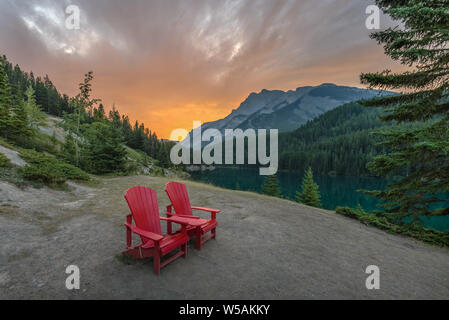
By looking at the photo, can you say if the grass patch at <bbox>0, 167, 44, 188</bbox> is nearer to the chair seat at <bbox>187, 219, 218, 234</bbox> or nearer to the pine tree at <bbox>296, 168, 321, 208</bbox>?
the chair seat at <bbox>187, 219, 218, 234</bbox>

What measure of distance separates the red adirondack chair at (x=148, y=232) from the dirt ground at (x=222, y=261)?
0.20 m

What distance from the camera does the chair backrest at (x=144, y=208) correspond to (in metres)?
3.30

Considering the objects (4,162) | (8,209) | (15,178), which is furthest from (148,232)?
(4,162)

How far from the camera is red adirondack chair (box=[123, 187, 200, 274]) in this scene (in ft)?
9.37

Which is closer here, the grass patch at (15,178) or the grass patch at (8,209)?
the grass patch at (8,209)

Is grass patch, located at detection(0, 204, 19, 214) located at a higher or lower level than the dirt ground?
higher

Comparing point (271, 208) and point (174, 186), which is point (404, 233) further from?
point (174, 186)

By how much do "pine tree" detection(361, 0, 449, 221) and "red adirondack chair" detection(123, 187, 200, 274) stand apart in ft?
21.2

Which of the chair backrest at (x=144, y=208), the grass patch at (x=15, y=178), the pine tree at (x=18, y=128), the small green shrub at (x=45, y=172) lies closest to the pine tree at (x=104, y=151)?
the small green shrub at (x=45, y=172)

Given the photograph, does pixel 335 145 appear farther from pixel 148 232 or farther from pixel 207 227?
pixel 148 232

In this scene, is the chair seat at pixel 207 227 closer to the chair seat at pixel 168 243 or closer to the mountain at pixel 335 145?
the chair seat at pixel 168 243

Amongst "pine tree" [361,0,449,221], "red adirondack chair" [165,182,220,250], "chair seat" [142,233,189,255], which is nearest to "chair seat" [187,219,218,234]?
"red adirondack chair" [165,182,220,250]

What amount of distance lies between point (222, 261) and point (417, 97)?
7.38 m
